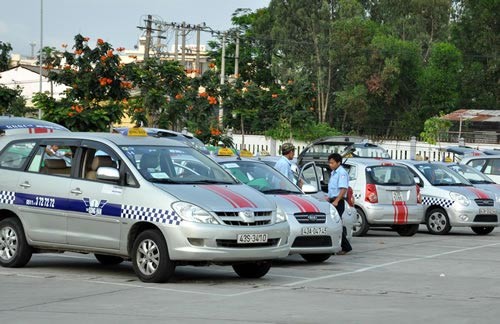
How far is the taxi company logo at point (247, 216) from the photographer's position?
1328cm

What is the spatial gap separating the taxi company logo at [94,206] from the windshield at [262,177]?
12.0 feet

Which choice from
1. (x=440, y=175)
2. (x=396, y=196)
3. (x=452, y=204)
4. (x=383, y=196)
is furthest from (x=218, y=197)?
(x=440, y=175)

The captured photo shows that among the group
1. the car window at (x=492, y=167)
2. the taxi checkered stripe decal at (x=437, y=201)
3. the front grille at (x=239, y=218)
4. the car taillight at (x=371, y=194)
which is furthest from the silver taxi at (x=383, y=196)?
the front grille at (x=239, y=218)

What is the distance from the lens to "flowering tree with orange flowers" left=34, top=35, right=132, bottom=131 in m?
26.7

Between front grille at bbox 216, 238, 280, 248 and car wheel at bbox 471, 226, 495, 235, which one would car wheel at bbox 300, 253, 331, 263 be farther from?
car wheel at bbox 471, 226, 495, 235

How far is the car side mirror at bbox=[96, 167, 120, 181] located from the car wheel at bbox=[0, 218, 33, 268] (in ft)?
5.42

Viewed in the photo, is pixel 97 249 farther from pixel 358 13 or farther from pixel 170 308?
pixel 358 13

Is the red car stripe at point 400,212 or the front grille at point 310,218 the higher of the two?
the front grille at point 310,218

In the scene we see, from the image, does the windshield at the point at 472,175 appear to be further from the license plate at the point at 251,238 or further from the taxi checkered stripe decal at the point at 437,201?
the license plate at the point at 251,238

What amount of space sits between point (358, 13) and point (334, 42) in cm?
380

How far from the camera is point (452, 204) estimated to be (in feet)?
80.3

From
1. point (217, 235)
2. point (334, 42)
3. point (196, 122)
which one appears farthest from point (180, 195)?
point (334, 42)

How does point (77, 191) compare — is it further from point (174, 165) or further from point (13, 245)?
point (13, 245)

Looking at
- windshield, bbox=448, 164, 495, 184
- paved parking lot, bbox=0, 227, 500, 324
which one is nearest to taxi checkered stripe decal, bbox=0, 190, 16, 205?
paved parking lot, bbox=0, 227, 500, 324
